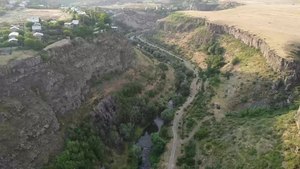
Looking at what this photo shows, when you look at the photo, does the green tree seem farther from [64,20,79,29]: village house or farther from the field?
the field

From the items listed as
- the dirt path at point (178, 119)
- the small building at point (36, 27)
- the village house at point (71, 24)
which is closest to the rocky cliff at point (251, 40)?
the dirt path at point (178, 119)

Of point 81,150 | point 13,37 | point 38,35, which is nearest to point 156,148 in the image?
point 81,150

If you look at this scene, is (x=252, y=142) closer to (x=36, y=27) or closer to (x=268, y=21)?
(x=36, y=27)

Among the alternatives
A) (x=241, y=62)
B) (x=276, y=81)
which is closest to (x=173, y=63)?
(x=241, y=62)

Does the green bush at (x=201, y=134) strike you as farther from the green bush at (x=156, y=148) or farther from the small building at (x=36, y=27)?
the small building at (x=36, y=27)

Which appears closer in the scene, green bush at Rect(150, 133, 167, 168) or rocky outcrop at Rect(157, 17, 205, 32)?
green bush at Rect(150, 133, 167, 168)

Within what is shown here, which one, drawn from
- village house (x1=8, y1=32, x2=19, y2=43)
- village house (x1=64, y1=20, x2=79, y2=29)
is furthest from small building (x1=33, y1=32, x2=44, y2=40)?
village house (x1=64, y1=20, x2=79, y2=29)

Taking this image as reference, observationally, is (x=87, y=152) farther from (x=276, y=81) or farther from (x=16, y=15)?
(x=16, y=15)
